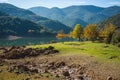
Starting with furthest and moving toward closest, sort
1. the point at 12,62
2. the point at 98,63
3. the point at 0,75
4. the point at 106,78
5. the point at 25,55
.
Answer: the point at 25,55
the point at 12,62
the point at 98,63
the point at 0,75
the point at 106,78

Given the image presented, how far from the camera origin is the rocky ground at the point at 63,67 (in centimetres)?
5125

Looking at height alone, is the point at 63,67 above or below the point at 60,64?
below

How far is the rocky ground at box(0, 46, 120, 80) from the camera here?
51250 millimetres

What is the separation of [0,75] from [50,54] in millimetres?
27186

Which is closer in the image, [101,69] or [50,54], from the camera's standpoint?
[101,69]

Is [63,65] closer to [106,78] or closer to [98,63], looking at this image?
[98,63]

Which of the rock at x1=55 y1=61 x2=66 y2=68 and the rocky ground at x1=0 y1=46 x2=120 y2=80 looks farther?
the rock at x1=55 y1=61 x2=66 y2=68

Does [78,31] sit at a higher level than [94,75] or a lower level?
higher

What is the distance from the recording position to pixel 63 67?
61.7 meters

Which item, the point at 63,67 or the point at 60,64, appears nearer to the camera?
the point at 63,67

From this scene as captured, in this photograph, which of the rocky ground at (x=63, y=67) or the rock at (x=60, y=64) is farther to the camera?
the rock at (x=60, y=64)

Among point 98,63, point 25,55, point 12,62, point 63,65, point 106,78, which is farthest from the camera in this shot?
point 25,55

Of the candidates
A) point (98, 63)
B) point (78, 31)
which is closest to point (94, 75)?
point (98, 63)

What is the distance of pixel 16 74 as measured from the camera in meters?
52.3
